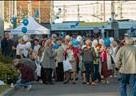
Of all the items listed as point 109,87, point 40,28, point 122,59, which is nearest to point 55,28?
point 40,28

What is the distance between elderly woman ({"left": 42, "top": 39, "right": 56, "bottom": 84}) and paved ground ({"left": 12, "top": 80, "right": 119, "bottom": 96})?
A: 17.5 inches

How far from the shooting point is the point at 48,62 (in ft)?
75.7

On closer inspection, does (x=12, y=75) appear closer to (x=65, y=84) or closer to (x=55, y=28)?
(x=65, y=84)

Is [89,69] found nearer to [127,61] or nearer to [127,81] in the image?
[127,81]

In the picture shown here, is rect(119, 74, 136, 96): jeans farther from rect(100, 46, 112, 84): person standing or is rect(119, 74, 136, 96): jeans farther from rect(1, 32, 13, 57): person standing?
rect(1, 32, 13, 57): person standing

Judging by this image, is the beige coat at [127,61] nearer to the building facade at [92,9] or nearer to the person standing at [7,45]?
the person standing at [7,45]

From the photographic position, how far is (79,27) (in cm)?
6366

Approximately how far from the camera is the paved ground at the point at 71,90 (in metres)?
18.8

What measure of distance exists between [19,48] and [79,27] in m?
38.3

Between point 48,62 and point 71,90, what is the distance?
3.14 metres

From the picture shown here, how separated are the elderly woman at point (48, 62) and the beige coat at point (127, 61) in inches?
309

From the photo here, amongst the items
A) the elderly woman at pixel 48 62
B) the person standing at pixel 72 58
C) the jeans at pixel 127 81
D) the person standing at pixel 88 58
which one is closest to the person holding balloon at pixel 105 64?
the person standing at pixel 88 58

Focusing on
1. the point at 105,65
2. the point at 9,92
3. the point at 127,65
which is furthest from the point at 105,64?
the point at 127,65

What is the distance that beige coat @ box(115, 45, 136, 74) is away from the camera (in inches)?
602
